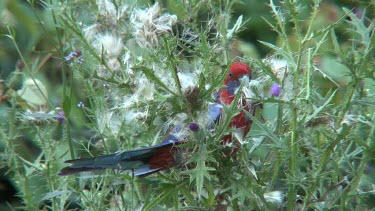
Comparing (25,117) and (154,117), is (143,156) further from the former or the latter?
(25,117)

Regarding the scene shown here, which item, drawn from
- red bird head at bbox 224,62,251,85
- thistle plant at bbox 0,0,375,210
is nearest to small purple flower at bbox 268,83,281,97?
thistle plant at bbox 0,0,375,210

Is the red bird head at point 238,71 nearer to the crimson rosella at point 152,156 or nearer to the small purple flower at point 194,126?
the crimson rosella at point 152,156

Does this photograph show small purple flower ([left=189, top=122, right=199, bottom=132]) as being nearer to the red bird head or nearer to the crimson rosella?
the crimson rosella

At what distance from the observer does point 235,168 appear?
4.41ft

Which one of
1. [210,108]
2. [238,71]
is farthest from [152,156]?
[238,71]

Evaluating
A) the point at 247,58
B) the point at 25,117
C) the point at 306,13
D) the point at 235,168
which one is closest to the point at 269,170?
the point at 235,168

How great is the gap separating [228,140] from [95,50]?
297mm

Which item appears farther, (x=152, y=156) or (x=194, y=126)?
(x=152, y=156)

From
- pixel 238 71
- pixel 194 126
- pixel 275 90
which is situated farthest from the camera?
pixel 238 71

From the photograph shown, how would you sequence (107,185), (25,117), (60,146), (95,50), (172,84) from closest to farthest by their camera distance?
1. (172,84)
2. (95,50)
3. (107,185)
4. (25,117)
5. (60,146)

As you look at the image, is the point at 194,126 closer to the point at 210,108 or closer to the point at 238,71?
the point at 210,108

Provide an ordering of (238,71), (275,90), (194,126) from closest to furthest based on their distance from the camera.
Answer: (194,126)
(275,90)
(238,71)

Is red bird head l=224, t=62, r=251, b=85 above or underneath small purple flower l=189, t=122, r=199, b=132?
underneath

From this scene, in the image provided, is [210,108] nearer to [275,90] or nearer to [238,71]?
[275,90]
